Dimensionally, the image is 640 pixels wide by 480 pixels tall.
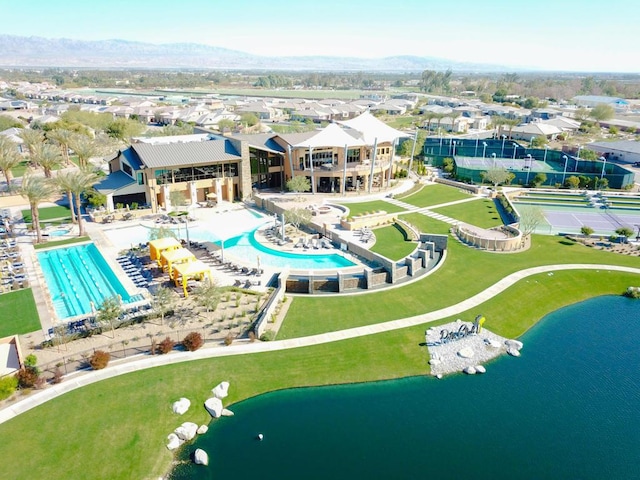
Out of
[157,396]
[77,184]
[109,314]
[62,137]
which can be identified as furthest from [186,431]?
[62,137]

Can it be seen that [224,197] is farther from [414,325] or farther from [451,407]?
[451,407]

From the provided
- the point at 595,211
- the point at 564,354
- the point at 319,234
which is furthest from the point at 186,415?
the point at 595,211

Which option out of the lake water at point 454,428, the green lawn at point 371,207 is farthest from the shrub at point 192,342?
the green lawn at point 371,207

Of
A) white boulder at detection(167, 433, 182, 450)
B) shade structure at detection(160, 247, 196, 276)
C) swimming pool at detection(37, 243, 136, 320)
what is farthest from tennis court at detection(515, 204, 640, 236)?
swimming pool at detection(37, 243, 136, 320)

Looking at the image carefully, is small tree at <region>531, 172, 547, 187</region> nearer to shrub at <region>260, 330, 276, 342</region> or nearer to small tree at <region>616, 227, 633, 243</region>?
small tree at <region>616, 227, 633, 243</region>

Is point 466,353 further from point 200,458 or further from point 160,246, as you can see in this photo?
point 160,246

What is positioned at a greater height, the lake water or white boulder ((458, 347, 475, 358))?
white boulder ((458, 347, 475, 358))

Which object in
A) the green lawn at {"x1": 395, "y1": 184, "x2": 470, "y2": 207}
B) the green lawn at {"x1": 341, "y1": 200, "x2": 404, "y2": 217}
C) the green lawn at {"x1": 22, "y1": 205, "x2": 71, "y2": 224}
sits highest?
the green lawn at {"x1": 395, "y1": 184, "x2": 470, "y2": 207}

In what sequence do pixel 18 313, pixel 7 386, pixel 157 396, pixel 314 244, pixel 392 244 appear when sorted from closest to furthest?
pixel 7 386
pixel 157 396
pixel 18 313
pixel 314 244
pixel 392 244
